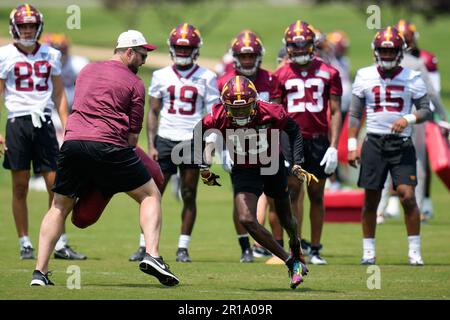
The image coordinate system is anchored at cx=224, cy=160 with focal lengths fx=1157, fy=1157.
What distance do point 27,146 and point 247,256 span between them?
254 cm

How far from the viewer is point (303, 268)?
9656 mm

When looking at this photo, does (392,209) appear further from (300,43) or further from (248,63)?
(248,63)

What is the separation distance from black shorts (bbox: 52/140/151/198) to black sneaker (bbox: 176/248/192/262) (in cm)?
262

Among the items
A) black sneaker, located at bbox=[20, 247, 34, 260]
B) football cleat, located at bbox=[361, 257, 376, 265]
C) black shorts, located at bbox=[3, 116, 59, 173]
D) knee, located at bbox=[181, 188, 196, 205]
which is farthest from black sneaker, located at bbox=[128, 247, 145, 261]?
football cleat, located at bbox=[361, 257, 376, 265]

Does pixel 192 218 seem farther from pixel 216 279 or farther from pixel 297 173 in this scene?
pixel 297 173

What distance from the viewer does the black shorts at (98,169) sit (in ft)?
30.1

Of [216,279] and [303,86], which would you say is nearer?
[216,279]

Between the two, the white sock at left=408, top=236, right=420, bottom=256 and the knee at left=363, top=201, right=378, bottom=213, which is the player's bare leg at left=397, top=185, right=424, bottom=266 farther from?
the knee at left=363, top=201, right=378, bottom=213

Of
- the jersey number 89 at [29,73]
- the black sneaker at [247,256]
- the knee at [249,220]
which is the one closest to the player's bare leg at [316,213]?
the black sneaker at [247,256]

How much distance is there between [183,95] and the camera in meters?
12.2

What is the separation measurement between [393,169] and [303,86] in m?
1.27

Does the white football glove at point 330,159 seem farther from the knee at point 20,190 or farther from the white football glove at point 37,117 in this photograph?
the knee at point 20,190
